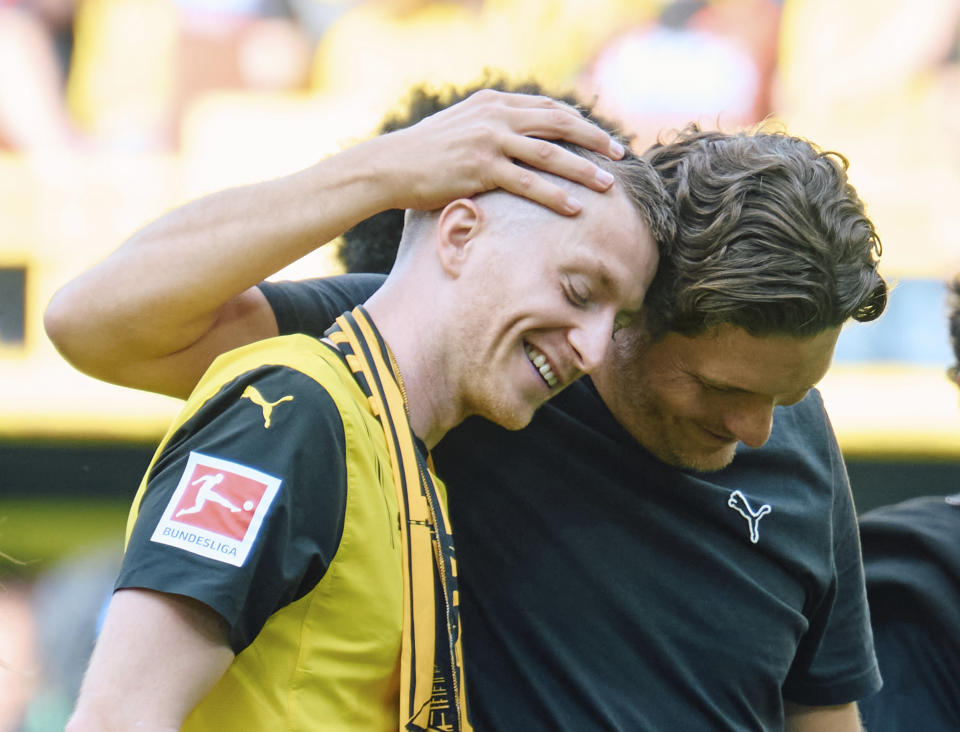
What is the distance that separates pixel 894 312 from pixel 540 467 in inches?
159

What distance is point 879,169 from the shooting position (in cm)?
558

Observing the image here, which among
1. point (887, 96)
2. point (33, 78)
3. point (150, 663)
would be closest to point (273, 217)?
point (150, 663)

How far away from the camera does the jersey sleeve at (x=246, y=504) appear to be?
139cm

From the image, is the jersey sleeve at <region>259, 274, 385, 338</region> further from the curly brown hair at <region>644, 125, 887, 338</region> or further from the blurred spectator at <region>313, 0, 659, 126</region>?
the blurred spectator at <region>313, 0, 659, 126</region>

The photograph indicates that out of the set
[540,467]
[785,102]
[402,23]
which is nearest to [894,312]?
[785,102]

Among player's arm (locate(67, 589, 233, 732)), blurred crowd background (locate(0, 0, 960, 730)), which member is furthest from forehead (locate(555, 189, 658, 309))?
blurred crowd background (locate(0, 0, 960, 730))

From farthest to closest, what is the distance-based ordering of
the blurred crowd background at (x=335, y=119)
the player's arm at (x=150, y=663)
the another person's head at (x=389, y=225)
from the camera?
the blurred crowd background at (x=335, y=119) < the another person's head at (x=389, y=225) < the player's arm at (x=150, y=663)

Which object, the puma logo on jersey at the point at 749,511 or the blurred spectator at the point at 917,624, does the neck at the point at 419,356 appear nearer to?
the puma logo on jersey at the point at 749,511

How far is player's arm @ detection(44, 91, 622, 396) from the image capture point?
1.73 meters

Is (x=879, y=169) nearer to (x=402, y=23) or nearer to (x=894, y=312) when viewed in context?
(x=894, y=312)

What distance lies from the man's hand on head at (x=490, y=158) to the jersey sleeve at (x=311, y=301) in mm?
321

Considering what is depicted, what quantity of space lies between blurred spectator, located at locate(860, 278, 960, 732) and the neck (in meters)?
1.21

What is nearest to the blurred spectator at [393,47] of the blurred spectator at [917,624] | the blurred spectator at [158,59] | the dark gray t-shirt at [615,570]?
the blurred spectator at [158,59]

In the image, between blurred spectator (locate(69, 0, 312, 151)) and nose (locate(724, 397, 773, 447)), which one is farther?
blurred spectator (locate(69, 0, 312, 151))
